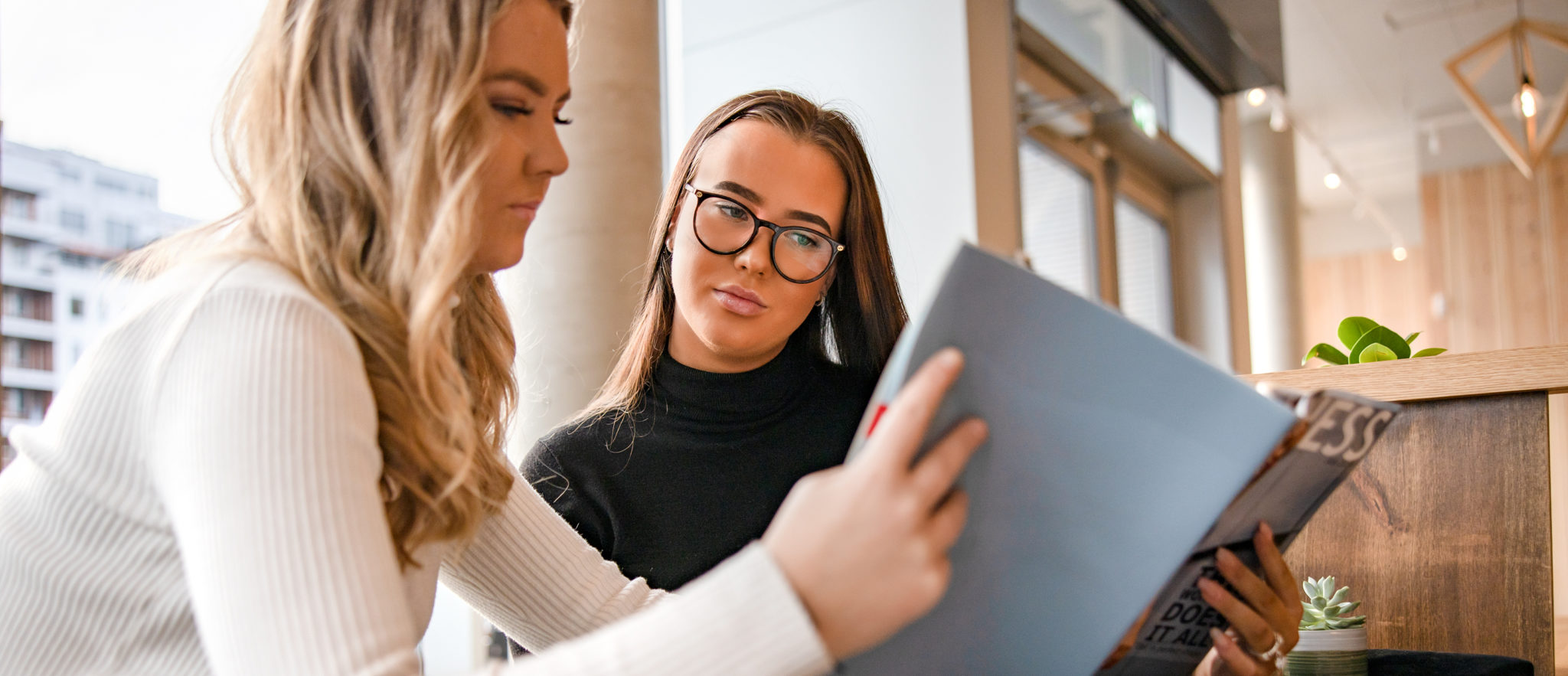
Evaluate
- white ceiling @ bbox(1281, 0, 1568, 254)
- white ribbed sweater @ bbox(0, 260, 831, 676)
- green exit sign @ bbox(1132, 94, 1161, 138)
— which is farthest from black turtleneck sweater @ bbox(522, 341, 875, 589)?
white ceiling @ bbox(1281, 0, 1568, 254)

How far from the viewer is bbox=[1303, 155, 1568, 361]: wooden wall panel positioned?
725 centimetres

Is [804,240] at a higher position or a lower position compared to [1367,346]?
higher

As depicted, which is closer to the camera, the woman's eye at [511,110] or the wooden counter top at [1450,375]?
the woman's eye at [511,110]

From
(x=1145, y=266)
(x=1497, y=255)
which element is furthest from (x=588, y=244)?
(x=1497, y=255)

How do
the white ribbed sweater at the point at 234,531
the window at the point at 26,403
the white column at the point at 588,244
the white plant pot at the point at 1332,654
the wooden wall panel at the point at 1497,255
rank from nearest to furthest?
1. the white ribbed sweater at the point at 234,531
2. the white plant pot at the point at 1332,654
3. the window at the point at 26,403
4. the white column at the point at 588,244
5. the wooden wall panel at the point at 1497,255

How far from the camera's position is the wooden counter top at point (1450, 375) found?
1.07 meters

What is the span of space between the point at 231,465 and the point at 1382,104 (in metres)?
8.23

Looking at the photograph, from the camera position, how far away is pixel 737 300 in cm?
135

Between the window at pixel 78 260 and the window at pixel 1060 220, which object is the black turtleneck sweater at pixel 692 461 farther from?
the window at pixel 1060 220

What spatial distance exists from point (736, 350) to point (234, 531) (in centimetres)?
88

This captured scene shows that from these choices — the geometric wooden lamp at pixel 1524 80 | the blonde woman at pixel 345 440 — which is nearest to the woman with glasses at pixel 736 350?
the blonde woman at pixel 345 440

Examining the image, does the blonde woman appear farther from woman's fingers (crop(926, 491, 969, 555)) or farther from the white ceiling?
the white ceiling

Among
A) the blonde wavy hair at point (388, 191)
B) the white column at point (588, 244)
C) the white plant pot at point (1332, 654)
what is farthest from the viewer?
the white column at point (588, 244)

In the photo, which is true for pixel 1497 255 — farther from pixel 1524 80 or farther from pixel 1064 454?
pixel 1064 454
